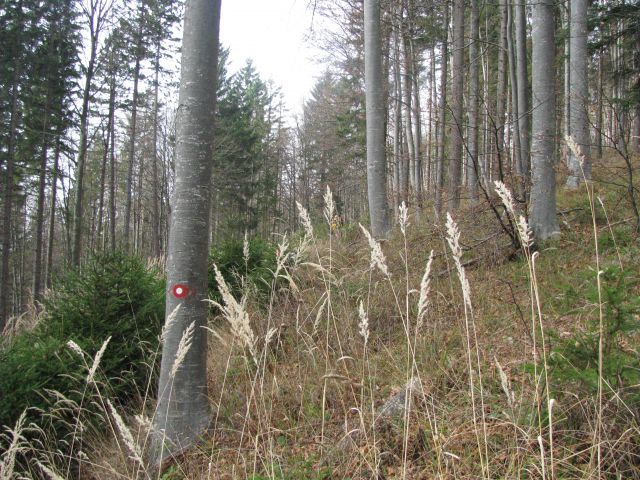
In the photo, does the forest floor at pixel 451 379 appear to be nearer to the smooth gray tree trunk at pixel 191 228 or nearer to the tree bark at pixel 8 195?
the smooth gray tree trunk at pixel 191 228

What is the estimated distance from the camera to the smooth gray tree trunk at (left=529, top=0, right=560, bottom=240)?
5.30 meters

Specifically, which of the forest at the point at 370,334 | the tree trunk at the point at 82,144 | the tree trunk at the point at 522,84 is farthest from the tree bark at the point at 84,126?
the tree trunk at the point at 522,84

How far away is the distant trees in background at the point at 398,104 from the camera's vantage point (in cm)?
568

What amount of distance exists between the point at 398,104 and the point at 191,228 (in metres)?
12.2

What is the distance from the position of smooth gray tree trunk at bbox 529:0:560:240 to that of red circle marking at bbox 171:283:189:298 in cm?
458

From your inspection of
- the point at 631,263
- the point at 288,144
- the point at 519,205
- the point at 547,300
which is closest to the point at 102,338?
the point at 547,300

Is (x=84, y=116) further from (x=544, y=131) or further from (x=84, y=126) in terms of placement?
(x=544, y=131)

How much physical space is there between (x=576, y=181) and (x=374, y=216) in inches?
217

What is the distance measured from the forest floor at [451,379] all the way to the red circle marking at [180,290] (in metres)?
0.58

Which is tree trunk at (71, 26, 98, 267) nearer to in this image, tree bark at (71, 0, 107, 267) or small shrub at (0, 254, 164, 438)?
tree bark at (71, 0, 107, 267)

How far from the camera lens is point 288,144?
28719 millimetres

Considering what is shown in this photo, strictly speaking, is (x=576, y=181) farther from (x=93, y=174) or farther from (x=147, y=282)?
(x=93, y=174)

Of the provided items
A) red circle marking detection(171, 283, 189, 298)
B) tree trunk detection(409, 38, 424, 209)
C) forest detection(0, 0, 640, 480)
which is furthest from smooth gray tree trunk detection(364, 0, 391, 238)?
red circle marking detection(171, 283, 189, 298)

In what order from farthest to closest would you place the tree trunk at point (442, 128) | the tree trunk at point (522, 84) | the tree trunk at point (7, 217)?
the tree trunk at point (7, 217) → the tree trunk at point (522, 84) → the tree trunk at point (442, 128)
